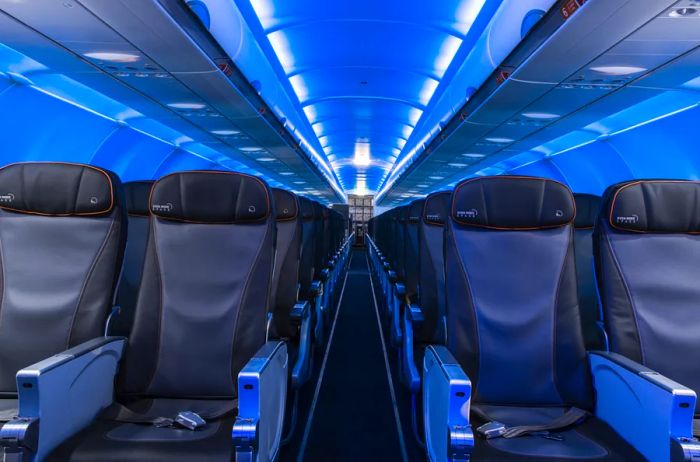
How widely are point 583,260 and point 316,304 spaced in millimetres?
2582

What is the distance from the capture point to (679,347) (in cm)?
215

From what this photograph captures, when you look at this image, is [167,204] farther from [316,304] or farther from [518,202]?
[316,304]

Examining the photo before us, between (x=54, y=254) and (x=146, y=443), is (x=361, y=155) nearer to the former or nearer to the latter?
(x=54, y=254)

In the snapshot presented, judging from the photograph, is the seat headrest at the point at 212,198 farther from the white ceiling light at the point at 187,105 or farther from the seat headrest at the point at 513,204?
the white ceiling light at the point at 187,105

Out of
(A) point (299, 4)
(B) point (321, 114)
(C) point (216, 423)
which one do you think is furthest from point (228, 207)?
(B) point (321, 114)

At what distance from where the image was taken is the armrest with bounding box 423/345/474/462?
161cm

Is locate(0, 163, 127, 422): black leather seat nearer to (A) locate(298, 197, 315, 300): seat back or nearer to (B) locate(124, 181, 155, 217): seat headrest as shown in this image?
(B) locate(124, 181, 155, 217): seat headrest

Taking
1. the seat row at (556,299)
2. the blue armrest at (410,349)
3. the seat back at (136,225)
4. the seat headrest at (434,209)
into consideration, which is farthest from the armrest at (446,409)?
the seat back at (136,225)

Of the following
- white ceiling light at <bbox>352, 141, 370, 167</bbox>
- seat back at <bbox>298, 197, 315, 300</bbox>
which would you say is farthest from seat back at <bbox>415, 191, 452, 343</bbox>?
white ceiling light at <bbox>352, 141, 370, 167</bbox>

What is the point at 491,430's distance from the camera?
1.88 meters

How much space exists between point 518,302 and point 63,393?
2185 millimetres

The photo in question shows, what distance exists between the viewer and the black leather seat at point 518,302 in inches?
88.3

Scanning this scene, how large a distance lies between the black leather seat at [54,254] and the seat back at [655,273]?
103 inches

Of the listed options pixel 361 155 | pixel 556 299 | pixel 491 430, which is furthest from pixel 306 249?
pixel 361 155
